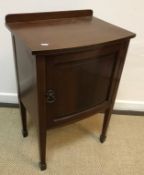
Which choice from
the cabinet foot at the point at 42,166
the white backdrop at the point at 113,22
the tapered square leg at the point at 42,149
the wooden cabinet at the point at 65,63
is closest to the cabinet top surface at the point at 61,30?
the wooden cabinet at the point at 65,63

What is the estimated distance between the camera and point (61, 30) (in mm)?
1020

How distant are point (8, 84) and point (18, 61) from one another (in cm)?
54

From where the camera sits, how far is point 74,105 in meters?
1.05

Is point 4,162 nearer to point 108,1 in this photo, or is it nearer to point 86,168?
point 86,168

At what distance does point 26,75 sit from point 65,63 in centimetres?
26

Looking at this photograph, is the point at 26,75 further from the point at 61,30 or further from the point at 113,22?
Result: the point at 113,22

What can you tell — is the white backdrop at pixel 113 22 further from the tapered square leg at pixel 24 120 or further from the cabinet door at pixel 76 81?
the cabinet door at pixel 76 81

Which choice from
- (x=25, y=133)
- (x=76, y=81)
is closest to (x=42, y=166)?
(x=25, y=133)

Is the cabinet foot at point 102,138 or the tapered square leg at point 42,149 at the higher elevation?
the tapered square leg at point 42,149

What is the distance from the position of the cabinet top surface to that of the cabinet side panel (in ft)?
0.21

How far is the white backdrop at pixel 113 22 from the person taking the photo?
1.30 metres

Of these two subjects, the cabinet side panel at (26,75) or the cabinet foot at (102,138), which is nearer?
the cabinet side panel at (26,75)

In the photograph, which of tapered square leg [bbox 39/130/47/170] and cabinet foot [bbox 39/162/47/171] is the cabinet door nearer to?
tapered square leg [bbox 39/130/47/170]

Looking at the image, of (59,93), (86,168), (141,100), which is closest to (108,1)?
(59,93)
